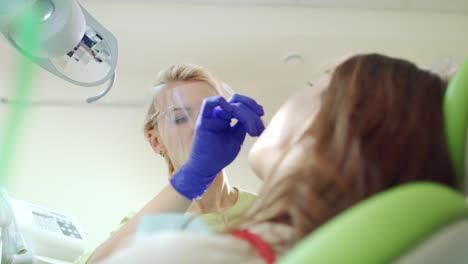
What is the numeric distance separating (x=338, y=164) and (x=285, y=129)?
8.3 inches

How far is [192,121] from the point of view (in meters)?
1.89

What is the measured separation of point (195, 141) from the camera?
1.51m

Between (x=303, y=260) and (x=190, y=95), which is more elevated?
(x=303, y=260)

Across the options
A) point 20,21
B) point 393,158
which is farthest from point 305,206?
point 20,21

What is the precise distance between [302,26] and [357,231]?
212 cm

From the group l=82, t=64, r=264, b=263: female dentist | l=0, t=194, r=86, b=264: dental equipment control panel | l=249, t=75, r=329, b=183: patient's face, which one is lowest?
l=0, t=194, r=86, b=264: dental equipment control panel

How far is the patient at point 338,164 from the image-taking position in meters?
0.79

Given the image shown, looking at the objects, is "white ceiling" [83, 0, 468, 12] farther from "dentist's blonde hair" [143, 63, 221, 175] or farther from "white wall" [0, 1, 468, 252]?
"dentist's blonde hair" [143, 63, 221, 175]

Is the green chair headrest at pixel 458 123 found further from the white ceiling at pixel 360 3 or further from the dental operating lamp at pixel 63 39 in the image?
the white ceiling at pixel 360 3

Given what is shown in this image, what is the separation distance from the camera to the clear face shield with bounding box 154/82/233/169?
75.0 inches

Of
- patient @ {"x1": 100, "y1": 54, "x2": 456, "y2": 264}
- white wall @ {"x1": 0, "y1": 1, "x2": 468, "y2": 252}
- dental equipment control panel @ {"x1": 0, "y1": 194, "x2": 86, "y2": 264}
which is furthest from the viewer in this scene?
white wall @ {"x1": 0, "y1": 1, "x2": 468, "y2": 252}

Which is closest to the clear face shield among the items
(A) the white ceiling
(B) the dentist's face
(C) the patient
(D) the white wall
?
(B) the dentist's face

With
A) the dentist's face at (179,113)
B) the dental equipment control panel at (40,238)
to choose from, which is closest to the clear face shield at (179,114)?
the dentist's face at (179,113)

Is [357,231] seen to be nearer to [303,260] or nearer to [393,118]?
[303,260]
